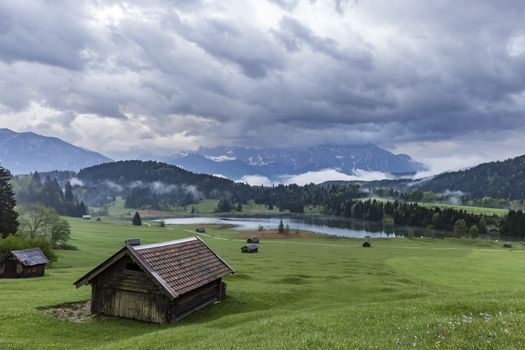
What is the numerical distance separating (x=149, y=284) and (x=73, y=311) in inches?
302

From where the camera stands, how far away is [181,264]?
35031mm

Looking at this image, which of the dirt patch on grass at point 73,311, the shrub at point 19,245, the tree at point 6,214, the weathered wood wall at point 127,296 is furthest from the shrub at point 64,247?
the weathered wood wall at point 127,296

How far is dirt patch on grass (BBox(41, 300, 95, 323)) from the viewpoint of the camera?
104 feet

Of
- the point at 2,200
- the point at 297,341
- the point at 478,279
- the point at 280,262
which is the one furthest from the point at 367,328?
the point at 2,200

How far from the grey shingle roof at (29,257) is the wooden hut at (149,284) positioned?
119 feet

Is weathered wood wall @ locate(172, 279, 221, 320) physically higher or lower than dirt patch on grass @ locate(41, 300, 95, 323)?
higher

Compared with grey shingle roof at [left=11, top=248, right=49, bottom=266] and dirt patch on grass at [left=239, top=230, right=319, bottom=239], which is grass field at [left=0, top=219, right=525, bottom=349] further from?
dirt patch on grass at [left=239, top=230, right=319, bottom=239]

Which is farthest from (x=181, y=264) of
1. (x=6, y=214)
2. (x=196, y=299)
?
(x=6, y=214)

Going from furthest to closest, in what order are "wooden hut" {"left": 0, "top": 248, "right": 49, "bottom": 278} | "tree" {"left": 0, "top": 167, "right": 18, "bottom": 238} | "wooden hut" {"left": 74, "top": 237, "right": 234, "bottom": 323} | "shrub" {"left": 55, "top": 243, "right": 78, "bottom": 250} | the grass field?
"shrub" {"left": 55, "top": 243, "right": 78, "bottom": 250} < "tree" {"left": 0, "top": 167, "right": 18, "bottom": 238} < "wooden hut" {"left": 0, "top": 248, "right": 49, "bottom": 278} < "wooden hut" {"left": 74, "top": 237, "right": 234, "bottom": 323} < the grass field

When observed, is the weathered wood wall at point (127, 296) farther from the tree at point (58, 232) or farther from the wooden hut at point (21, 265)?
the tree at point (58, 232)

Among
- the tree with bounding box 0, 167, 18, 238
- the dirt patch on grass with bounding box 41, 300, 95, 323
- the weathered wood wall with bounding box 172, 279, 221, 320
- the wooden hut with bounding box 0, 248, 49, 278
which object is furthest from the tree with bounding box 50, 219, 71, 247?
the weathered wood wall with bounding box 172, 279, 221, 320

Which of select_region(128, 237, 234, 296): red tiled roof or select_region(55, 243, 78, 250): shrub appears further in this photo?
select_region(55, 243, 78, 250): shrub

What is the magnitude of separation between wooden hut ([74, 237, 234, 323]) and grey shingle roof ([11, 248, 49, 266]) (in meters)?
36.3

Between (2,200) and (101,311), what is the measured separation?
74.2 meters
